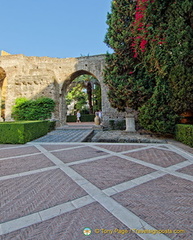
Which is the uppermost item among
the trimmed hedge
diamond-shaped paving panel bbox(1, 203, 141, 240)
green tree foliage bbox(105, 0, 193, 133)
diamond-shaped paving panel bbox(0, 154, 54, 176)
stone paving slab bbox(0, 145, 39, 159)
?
green tree foliage bbox(105, 0, 193, 133)

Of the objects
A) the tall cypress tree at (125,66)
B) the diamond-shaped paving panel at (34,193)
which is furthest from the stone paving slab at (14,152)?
the tall cypress tree at (125,66)

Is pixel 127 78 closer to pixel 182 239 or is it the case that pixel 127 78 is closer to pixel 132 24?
pixel 132 24

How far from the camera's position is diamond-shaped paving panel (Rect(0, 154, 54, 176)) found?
341cm

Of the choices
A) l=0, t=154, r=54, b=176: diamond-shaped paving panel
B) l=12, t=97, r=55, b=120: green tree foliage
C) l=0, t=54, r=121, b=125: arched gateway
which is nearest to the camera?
l=0, t=154, r=54, b=176: diamond-shaped paving panel

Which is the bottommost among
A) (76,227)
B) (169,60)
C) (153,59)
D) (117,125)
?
(76,227)

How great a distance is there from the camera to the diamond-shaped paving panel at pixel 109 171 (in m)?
2.83

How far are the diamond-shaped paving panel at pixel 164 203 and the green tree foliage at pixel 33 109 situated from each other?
1205 centimetres

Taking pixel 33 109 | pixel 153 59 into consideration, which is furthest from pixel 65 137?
pixel 153 59

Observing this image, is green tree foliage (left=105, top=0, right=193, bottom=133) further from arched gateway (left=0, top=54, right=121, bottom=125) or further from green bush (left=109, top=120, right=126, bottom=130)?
arched gateway (left=0, top=54, right=121, bottom=125)

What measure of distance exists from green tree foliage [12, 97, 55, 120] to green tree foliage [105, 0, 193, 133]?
6831mm

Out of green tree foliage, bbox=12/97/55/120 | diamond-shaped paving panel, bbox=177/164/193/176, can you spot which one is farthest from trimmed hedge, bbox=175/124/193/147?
green tree foliage, bbox=12/97/55/120

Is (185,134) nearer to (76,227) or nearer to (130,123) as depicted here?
(130,123)

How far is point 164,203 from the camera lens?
2.06m

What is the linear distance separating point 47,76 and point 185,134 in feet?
43.0
